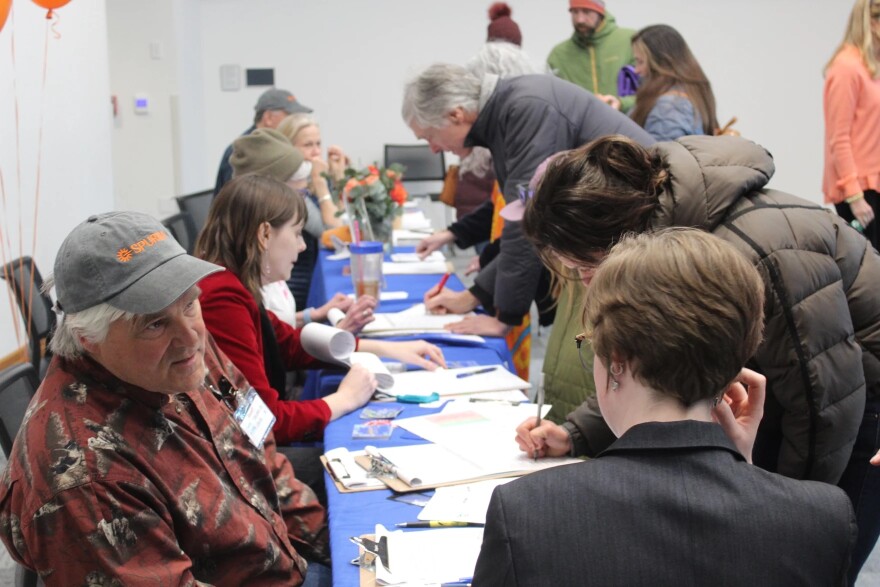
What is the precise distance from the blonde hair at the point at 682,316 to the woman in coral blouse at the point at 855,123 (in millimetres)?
3305

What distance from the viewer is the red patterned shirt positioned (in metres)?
1.18

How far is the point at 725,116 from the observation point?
824 cm

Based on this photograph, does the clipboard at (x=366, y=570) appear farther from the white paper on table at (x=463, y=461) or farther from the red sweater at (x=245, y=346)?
the red sweater at (x=245, y=346)

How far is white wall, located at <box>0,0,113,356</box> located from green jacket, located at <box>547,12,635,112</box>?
2882 millimetres

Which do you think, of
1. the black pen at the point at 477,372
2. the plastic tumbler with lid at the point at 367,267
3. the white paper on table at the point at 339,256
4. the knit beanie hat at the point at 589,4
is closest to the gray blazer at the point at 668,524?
the black pen at the point at 477,372

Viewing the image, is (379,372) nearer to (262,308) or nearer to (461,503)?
(262,308)

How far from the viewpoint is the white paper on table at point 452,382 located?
2242mm

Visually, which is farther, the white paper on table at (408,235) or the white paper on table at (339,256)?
the white paper on table at (408,235)

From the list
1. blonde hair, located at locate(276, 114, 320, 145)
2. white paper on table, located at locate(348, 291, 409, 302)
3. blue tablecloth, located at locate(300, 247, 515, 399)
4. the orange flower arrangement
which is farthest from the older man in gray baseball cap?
blonde hair, located at locate(276, 114, 320, 145)

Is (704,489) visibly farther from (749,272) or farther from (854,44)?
(854,44)

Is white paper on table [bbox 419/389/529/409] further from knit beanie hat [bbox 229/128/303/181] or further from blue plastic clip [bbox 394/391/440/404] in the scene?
knit beanie hat [bbox 229/128/303/181]

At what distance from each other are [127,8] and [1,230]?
12.9ft

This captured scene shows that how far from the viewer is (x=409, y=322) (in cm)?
292

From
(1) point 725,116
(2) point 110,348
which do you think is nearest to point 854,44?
(2) point 110,348
